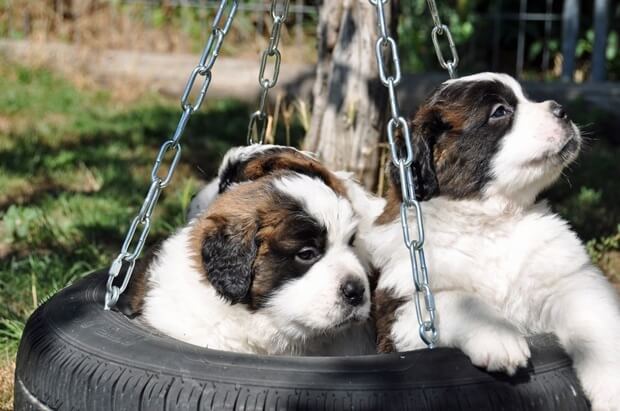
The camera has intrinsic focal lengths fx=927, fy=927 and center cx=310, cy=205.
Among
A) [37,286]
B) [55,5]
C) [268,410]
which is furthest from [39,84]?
[268,410]

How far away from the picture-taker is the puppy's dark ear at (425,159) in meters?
4.25

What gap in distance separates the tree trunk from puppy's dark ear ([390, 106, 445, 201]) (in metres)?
1.97

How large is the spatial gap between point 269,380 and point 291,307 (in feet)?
2.56

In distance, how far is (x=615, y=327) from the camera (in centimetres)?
369

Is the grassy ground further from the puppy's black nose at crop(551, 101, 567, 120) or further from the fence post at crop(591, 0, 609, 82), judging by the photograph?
the puppy's black nose at crop(551, 101, 567, 120)

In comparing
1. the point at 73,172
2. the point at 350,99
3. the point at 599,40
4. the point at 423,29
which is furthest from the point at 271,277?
the point at 423,29

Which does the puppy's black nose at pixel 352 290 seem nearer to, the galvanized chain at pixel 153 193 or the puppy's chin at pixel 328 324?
the puppy's chin at pixel 328 324

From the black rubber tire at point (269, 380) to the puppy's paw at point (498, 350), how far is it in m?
0.03

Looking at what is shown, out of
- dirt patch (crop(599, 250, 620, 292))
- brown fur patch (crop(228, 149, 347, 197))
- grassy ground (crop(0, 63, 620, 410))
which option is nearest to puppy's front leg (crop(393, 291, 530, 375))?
brown fur patch (crop(228, 149, 347, 197))

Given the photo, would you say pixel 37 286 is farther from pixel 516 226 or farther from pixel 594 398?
pixel 594 398

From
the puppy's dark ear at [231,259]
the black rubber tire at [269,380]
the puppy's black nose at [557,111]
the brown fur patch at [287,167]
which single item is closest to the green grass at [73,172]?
the brown fur patch at [287,167]

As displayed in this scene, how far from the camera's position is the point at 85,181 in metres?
8.49

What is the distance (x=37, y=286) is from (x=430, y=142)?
9.62 feet

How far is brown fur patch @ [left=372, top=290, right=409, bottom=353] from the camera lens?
3898 mm
